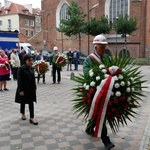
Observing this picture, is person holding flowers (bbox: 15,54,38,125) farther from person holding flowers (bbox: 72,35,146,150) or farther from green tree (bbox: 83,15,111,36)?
green tree (bbox: 83,15,111,36)

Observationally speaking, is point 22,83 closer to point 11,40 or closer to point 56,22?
point 11,40

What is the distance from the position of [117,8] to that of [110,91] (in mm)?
35489

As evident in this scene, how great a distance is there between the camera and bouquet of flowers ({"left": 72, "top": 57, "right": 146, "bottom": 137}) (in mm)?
3965

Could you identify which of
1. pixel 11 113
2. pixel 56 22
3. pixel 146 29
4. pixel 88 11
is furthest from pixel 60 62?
pixel 56 22

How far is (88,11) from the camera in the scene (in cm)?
4000

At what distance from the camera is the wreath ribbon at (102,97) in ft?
12.9

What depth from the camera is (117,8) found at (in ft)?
122

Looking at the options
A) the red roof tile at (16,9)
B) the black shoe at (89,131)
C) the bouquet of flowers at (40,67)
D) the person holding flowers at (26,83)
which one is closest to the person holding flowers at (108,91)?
the black shoe at (89,131)

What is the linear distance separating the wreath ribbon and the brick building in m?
26.2

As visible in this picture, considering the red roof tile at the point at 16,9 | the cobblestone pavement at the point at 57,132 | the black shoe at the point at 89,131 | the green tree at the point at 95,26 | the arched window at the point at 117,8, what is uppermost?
the red roof tile at the point at 16,9

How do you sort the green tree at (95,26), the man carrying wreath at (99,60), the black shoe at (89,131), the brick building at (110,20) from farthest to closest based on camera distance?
the brick building at (110,20) < the green tree at (95,26) < the black shoe at (89,131) < the man carrying wreath at (99,60)

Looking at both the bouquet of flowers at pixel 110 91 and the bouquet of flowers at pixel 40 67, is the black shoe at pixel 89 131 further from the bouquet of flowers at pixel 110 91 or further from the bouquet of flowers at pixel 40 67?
the bouquet of flowers at pixel 40 67

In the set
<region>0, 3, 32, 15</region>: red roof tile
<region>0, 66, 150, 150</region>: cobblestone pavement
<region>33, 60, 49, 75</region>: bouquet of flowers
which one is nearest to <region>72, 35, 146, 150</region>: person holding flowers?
<region>0, 66, 150, 150</region>: cobblestone pavement

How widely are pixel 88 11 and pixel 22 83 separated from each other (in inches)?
1421
